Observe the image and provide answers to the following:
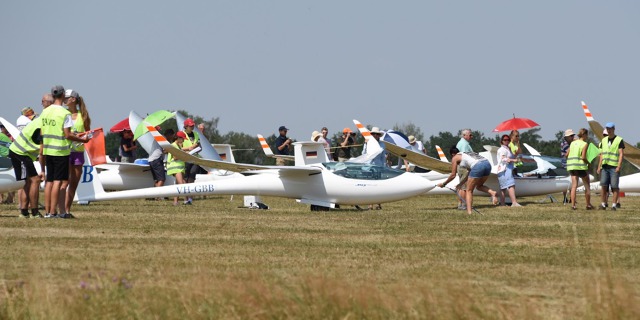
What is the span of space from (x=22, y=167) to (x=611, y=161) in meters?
10.9

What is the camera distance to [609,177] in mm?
22203

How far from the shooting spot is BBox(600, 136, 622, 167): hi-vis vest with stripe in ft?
71.6

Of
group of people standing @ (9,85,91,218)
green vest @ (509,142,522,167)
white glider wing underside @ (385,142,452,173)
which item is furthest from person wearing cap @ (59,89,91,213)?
green vest @ (509,142,522,167)

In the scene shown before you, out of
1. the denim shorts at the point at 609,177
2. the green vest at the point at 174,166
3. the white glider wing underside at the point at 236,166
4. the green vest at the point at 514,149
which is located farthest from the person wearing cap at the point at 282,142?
the denim shorts at the point at 609,177

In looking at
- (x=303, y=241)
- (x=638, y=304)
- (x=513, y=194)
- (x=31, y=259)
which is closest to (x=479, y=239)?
(x=303, y=241)

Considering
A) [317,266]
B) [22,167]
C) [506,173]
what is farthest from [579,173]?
[317,266]

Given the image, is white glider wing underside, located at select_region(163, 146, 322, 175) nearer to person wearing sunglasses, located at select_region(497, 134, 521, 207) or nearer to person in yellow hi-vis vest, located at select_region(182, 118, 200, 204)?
person in yellow hi-vis vest, located at select_region(182, 118, 200, 204)

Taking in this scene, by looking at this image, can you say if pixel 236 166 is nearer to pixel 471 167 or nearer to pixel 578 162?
pixel 471 167

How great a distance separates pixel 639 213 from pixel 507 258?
9.72m

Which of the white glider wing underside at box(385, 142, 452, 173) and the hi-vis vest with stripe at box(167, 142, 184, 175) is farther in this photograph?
the hi-vis vest with stripe at box(167, 142, 184, 175)

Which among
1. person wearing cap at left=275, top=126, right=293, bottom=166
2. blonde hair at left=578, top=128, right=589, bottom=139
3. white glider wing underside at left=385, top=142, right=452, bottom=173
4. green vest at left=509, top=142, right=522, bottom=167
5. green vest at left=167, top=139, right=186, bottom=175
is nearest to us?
blonde hair at left=578, top=128, right=589, bottom=139

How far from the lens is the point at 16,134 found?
18141 millimetres

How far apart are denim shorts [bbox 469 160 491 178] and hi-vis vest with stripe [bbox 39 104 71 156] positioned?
798 cm

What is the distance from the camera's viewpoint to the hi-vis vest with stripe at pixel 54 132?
16.0m
